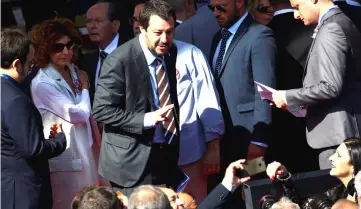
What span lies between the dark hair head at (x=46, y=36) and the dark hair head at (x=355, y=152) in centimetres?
226

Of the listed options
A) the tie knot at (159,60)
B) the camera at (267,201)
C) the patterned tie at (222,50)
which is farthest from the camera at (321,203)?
the patterned tie at (222,50)

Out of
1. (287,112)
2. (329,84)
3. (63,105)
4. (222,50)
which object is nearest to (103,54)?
(63,105)

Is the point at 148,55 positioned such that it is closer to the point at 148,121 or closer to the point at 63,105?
the point at 148,121

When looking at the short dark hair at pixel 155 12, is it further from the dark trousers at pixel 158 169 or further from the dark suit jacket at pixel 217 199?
the dark suit jacket at pixel 217 199

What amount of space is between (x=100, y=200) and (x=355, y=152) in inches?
61.6

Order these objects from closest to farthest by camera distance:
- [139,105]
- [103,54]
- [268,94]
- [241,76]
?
[268,94] < [139,105] < [241,76] < [103,54]

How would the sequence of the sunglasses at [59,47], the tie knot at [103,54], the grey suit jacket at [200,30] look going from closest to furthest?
the sunglasses at [59,47] → the grey suit jacket at [200,30] → the tie knot at [103,54]

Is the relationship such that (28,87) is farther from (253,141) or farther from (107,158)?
(253,141)

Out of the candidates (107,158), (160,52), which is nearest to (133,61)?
(160,52)

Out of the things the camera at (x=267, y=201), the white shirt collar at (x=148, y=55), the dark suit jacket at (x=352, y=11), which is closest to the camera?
the camera at (x=267, y=201)

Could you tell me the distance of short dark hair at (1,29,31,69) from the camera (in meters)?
5.98

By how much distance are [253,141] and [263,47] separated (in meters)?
0.66

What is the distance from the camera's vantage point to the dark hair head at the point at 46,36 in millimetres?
6773

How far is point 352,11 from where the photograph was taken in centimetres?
728
